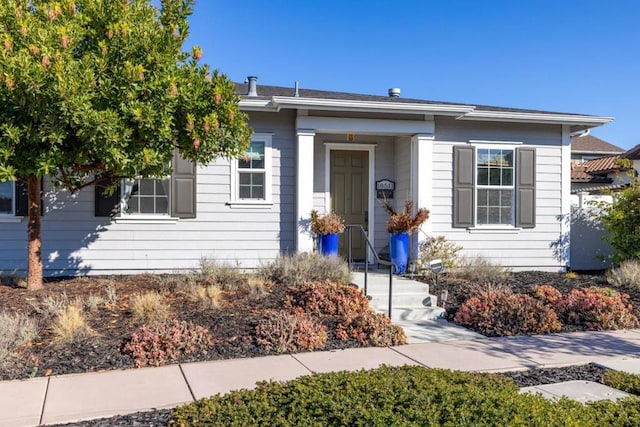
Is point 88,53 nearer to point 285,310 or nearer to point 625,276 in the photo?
point 285,310

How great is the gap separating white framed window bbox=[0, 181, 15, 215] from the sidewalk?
528 cm

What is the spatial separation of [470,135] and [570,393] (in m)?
6.68

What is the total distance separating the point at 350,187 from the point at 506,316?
4531 mm

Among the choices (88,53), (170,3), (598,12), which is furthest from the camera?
(598,12)

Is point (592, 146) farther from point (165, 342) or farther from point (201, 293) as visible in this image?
point (165, 342)

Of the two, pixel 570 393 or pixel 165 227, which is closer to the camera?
pixel 570 393

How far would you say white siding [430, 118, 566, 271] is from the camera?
9.59 meters

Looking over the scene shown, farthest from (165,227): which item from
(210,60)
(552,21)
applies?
(552,21)

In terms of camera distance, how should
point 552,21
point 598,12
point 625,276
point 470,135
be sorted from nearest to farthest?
point 625,276 < point 470,135 < point 598,12 < point 552,21

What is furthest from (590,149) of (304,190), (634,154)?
(304,190)

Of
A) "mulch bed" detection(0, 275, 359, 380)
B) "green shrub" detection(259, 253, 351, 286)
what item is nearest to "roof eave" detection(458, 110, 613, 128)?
"green shrub" detection(259, 253, 351, 286)

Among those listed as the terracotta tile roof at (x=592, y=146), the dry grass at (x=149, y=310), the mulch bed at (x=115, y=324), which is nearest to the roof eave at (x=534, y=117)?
the mulch bed at (x=115, y=324)

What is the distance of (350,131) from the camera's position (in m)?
9.09

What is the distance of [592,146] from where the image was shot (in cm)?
2970
